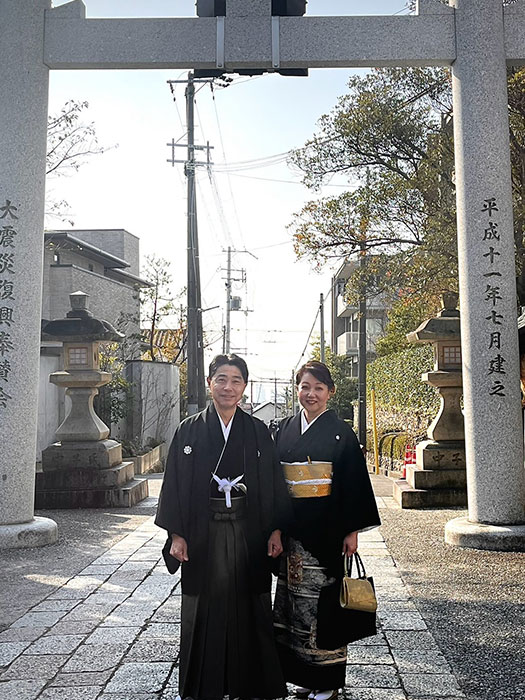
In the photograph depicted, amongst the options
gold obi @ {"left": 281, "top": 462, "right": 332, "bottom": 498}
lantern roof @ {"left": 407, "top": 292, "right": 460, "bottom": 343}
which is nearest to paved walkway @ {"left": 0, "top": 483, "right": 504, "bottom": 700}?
gold obi @ {"left": 281, "top": 462, "right": 332, "bottom": 498}

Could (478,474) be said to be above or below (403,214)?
below

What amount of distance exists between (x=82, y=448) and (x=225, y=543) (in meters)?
7.40

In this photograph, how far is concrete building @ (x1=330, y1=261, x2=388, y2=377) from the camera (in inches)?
1378

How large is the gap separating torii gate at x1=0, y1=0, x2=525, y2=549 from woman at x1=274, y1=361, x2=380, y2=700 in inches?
151

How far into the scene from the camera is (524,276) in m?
12.2

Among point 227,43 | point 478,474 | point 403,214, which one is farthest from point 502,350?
point 403,214

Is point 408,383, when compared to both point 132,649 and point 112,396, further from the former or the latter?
point 132,649

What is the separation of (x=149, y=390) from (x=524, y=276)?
1106cm

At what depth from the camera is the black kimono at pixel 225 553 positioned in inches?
150

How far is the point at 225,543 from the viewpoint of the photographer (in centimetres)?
395

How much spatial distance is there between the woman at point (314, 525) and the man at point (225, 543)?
0.14 meters

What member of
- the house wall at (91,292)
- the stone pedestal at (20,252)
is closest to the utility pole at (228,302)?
the house wall at (91,292)

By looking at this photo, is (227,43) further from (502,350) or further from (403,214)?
(403,214)

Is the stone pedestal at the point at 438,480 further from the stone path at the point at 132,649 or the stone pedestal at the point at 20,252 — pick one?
the stone pedestal at the point at 20,252
